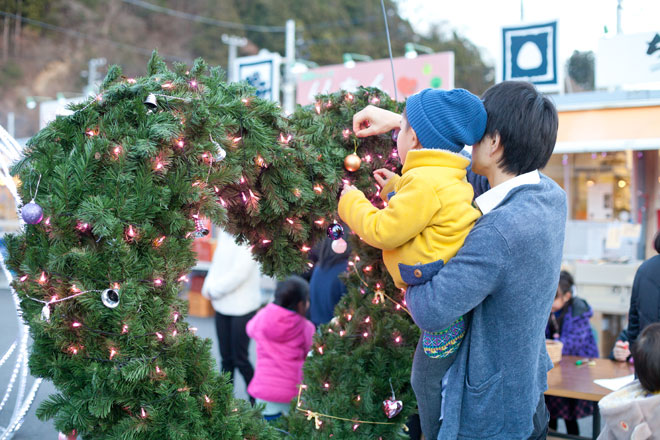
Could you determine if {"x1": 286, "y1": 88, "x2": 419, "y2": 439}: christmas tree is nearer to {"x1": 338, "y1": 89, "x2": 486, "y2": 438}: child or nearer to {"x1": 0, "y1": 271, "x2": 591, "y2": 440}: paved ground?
{"x1": 338, "y1": 89, "x2": 486, "y2": 438}: child

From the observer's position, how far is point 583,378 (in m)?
2.84

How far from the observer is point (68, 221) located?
1.32 meters

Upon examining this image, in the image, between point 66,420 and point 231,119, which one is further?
point 231,119

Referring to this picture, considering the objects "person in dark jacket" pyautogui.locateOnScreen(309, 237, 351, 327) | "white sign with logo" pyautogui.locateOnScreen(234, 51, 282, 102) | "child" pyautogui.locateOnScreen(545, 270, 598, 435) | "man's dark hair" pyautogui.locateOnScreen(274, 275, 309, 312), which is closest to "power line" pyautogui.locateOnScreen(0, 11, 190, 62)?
"white sign with logo" pyautogui.locateOnScreen(234, 51, 282, 102)

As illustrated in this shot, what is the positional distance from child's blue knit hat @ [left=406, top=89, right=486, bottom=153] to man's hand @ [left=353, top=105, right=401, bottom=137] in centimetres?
39

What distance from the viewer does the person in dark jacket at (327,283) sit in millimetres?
3498

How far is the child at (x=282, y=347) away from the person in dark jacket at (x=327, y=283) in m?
0.19

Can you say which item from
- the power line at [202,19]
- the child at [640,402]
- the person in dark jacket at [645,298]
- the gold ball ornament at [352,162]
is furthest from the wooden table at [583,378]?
the power line at [202,19]

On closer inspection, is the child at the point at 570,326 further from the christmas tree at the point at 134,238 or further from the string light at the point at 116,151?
the string light at the point at 116,151

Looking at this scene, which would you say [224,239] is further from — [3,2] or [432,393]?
[3,2]

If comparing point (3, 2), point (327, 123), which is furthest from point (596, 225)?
point (3, 2)

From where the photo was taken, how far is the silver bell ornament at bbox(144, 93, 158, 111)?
1.38m

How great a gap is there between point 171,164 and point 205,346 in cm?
51

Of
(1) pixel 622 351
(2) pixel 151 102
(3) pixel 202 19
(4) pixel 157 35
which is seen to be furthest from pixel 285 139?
(4) pixel 157 35
